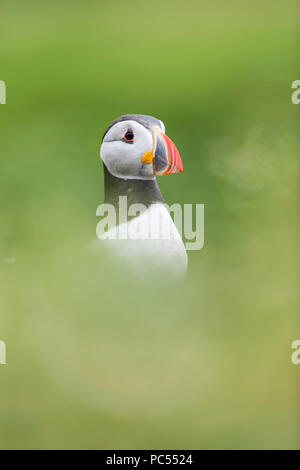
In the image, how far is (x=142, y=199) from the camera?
85.6 inches

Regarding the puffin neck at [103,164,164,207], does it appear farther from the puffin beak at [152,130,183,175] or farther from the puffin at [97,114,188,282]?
the puffin beak at [152,130,183,175]

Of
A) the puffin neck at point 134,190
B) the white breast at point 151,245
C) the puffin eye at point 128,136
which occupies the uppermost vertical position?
the puffin eye at point 128,136

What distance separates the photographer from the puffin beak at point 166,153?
201cm

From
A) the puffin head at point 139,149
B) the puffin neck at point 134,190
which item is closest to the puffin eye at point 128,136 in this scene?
the puffin head at point 139,149

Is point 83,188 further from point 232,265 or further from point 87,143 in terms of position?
point 232,265

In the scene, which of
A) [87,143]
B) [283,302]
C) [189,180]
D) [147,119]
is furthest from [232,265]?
[87,143]

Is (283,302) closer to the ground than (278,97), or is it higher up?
closer to the ground

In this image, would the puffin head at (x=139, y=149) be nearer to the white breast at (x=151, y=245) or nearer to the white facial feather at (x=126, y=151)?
the white facial feather at (x=126, y=151)

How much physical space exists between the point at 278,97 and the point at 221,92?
0.38m

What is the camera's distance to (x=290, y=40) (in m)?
2.01

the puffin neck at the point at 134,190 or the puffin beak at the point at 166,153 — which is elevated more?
the puffin beak at the point at 166,153

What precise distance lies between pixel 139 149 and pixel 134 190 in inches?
6.3

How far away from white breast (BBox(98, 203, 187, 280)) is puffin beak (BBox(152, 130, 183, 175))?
171mm

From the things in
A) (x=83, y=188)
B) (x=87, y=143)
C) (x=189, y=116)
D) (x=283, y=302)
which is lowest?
(x=283, y=302)
